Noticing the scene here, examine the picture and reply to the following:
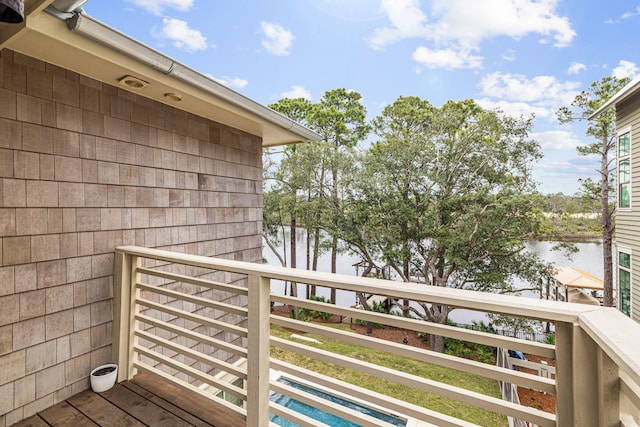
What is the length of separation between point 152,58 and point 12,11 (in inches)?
53.5

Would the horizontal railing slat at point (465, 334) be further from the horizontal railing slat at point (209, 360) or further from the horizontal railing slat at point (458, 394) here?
the horizontal railing slat at point (209, 360)

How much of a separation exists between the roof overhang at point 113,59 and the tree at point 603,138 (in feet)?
42.1

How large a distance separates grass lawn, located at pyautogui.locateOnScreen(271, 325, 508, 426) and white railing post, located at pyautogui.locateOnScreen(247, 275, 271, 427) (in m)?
5.68

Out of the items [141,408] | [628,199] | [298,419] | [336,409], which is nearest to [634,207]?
[628,199]

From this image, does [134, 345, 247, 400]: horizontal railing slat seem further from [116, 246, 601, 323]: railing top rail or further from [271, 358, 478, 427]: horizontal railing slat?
[116, 246, 601, 323]: railing top rail

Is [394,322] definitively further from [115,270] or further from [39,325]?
[39,325]

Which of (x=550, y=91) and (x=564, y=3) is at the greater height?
(x=564, y=3)

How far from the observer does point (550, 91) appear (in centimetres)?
1702

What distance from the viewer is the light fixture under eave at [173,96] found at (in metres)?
3.07

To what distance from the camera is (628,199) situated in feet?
22.2

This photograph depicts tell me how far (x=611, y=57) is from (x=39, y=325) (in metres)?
22.8

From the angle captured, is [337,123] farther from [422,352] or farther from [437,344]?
[422,352]

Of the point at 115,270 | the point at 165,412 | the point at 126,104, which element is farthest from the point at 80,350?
the point at 126,104

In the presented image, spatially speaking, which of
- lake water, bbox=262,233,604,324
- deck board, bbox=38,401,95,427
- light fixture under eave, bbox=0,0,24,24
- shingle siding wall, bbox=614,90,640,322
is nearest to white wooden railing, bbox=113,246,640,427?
deck board, bbox=38,401,95,427
